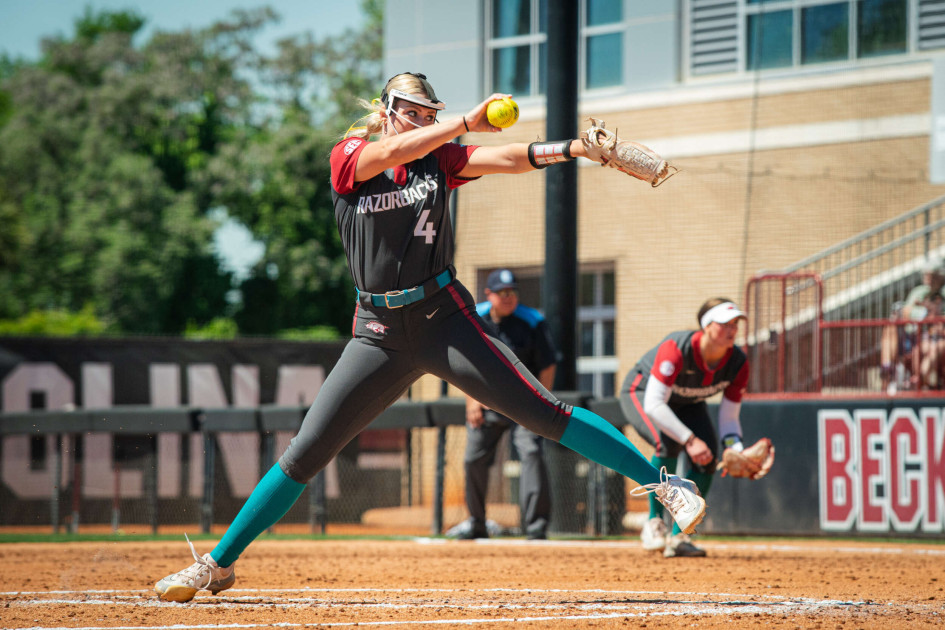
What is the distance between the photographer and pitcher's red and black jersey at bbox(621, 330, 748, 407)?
20.7 feet

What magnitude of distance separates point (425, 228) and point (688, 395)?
298 centimetres

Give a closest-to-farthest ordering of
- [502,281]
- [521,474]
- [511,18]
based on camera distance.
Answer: [502,281], [521,474], [511,18]

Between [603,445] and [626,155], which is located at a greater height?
[626,155]

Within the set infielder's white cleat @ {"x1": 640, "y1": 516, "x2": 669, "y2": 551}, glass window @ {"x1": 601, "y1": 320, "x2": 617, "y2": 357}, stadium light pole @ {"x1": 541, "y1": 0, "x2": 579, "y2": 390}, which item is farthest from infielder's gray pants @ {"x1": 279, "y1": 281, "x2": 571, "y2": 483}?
glass window @ {"x1": 601, "y1": 320, "x2": 617, "y2": 357}

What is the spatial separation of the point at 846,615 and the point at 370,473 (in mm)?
8859

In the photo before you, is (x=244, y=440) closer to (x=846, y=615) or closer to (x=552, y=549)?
(x=552, y=549)

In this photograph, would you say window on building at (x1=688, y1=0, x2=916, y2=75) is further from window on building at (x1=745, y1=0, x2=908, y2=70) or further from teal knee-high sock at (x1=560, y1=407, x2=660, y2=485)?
teal knee-high sock at (x1=560, y1=407, x2=660, y2=485)

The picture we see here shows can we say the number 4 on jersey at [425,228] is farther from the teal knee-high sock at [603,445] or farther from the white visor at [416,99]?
the teal knee-high sock at [603,445]

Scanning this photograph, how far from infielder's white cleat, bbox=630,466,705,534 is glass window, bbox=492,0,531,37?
43.2 ft

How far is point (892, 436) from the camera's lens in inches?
339

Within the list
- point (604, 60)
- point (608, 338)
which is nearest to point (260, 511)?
point (608, 338)

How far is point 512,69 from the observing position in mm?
16609

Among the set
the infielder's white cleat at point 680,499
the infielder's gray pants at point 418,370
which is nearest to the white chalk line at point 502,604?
the infielder's white cleat at point 680,499

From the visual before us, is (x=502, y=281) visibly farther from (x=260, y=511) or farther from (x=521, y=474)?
(x=260, y=511)
